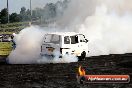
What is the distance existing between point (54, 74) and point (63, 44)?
18.5ft

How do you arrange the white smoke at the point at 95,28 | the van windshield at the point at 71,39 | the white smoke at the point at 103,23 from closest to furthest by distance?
the van windshield at the point at 71,39 < the white smoke at the point at 95,28 < the white smoke at the point at 103,23

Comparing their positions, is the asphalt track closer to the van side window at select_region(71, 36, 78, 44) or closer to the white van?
the white van

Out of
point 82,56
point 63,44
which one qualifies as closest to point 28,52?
point 63,44

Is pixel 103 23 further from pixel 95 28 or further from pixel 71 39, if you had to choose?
pixel 71 39

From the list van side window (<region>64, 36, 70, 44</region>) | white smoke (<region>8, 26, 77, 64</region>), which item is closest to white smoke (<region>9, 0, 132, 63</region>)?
white smoke (<region>8, 26, 77, 64</region>)

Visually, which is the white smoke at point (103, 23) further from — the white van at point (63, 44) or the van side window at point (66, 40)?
the van side window at point (66, 40)

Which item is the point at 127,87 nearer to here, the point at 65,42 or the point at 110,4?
the point at 65,42

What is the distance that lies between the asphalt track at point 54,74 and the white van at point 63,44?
1413 millimetres

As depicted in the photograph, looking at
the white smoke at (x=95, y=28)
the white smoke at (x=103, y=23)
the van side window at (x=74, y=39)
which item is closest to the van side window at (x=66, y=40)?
the van side window at (x=74, y=39)

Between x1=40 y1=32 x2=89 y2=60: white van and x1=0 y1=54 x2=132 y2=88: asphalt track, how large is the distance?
141 centimetres

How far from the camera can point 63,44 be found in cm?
2552

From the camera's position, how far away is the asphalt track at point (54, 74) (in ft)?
55.3

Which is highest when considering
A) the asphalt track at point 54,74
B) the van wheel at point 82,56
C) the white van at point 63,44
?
the white van at point 63,44

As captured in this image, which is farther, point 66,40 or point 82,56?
point 82,56
